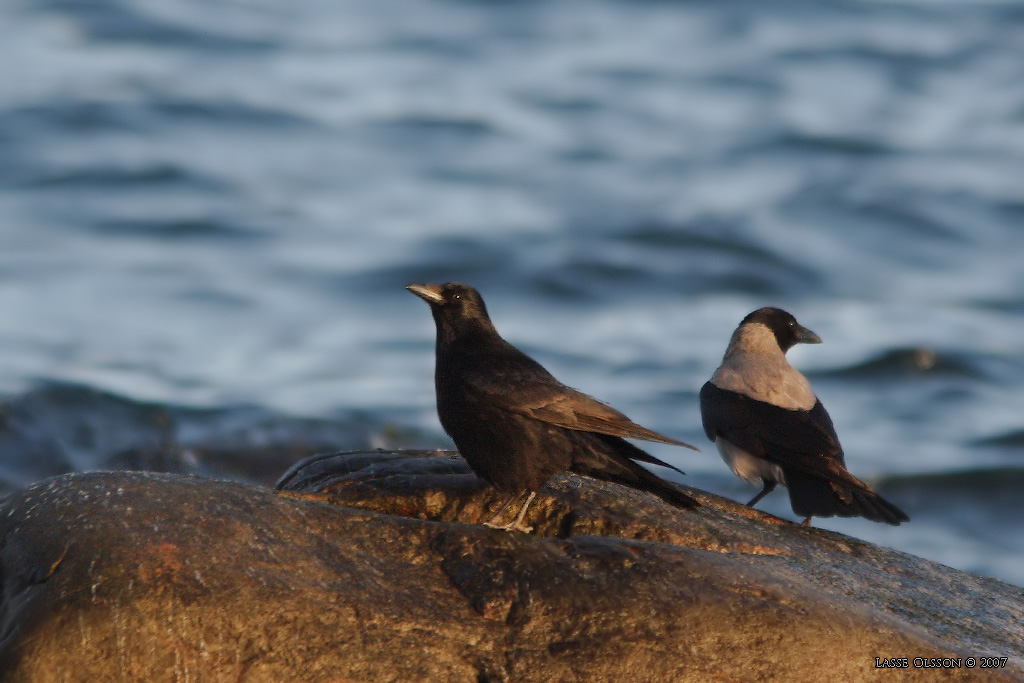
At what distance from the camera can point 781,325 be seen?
349 inches

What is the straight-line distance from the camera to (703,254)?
69.5 ft

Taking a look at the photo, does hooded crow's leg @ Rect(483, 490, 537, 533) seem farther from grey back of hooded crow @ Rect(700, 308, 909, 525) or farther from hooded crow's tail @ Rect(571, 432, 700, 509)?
grey back of hooded crow @ Rect(700, 308, 909, 525)

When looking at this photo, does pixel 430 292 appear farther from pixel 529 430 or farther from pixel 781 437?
pixel 781 437

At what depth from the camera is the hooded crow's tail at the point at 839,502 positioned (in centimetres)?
667

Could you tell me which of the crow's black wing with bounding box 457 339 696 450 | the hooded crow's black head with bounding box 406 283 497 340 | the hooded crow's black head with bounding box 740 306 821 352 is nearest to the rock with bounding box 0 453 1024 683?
the crow's black wing with bounding box 457 339 696 450

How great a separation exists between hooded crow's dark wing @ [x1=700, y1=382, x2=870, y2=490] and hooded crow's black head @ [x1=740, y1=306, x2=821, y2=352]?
1239mm

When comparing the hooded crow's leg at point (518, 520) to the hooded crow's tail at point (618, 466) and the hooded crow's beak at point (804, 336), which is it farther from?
the hooded crow's beak at point (804, 336)

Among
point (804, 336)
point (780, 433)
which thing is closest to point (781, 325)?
point (804, 336)

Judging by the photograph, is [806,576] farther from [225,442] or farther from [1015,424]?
[1015,424]

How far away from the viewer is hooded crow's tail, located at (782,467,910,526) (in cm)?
667

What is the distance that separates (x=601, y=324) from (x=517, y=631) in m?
13.5

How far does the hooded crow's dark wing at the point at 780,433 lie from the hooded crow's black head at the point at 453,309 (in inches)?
67.3

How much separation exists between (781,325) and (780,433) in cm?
181

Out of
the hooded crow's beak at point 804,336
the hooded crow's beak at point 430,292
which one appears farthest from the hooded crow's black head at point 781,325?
the hooded crow's beak at point 430,292
